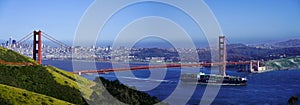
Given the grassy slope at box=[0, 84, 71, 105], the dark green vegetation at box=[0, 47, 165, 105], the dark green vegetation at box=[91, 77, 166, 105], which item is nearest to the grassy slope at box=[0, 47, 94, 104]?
the dark green vegetation at box=[0, 47, 165, 105]

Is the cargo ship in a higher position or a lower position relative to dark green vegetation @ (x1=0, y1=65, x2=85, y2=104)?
lower

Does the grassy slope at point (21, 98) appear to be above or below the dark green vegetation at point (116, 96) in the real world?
above

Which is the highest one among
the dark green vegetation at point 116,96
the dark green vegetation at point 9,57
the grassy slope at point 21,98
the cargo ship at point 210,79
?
the dark green vegetation at point 9,57

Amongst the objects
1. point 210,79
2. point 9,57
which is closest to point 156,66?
point 210,79

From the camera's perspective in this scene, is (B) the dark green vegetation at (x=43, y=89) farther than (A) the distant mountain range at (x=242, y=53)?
No

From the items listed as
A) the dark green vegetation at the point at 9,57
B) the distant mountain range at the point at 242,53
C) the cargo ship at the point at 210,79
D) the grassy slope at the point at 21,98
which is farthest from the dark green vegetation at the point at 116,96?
the distant mountain range at the point at 242,53

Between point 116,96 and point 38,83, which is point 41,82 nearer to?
point 38,83

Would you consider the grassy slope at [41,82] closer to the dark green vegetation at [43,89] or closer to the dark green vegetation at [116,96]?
the dark green vegetation at [43,89]

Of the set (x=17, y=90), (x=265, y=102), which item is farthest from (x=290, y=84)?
(x=17, y=90)

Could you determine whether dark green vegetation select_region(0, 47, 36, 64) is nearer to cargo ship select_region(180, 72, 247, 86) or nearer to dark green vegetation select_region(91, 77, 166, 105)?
dark green vegetation select_region(91, 77, 166, 105)
